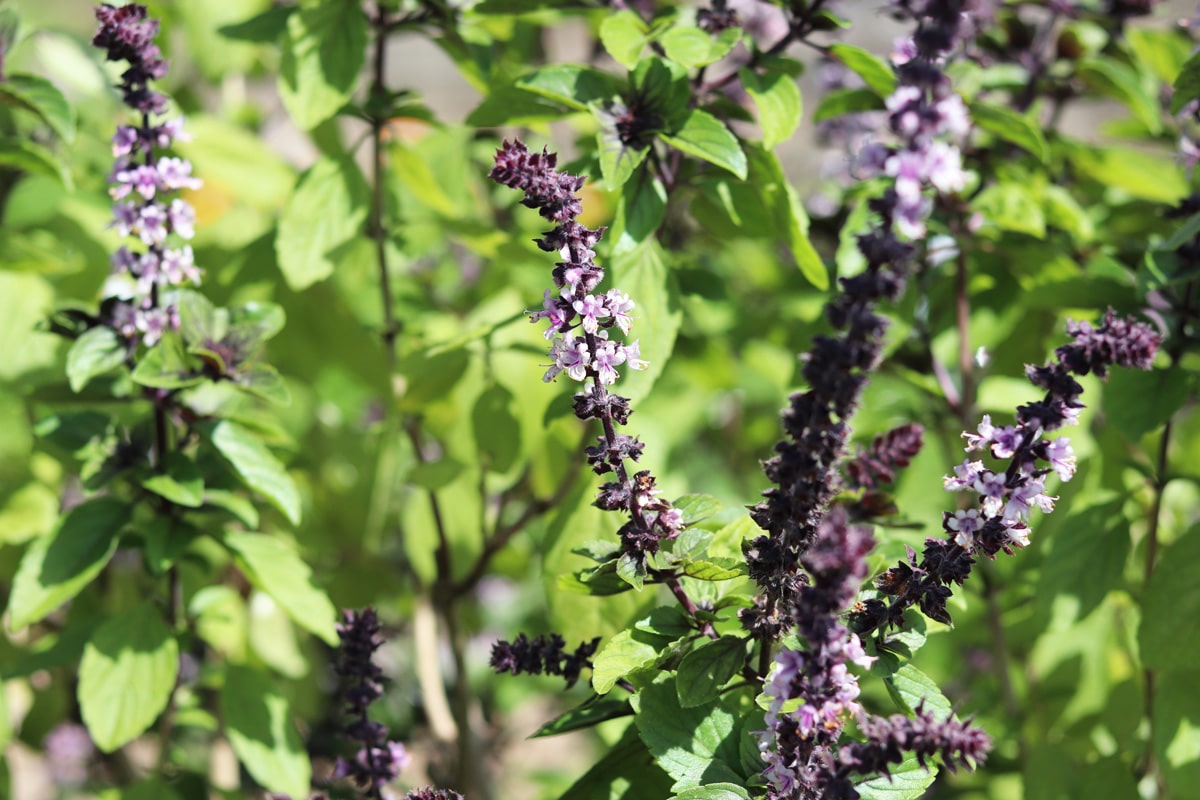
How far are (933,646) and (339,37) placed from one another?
1759mm

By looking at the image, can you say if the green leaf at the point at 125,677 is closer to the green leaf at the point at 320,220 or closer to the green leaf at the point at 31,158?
the green leaf at the point at 320,220

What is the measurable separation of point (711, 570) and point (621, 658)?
0.15 meters

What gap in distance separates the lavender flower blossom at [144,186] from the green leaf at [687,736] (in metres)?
0.91

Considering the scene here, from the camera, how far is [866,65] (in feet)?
5.57

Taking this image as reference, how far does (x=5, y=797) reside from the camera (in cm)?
225

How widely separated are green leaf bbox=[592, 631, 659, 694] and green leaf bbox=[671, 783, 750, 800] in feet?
0.45

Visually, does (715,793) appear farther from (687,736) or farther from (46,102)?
(46,102)

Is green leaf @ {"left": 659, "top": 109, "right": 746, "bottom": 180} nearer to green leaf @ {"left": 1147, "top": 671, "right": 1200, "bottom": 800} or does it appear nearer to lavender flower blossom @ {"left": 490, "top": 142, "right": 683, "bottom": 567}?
lavender flower blossom @ {"left": 490, "top": 142, "right": 683, "bottom": 567}

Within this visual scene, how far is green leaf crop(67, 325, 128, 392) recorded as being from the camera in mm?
1640

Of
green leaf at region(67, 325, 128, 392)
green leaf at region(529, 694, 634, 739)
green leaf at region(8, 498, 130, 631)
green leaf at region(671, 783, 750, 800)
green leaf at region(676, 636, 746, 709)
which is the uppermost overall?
green leaf at region(67, 325, 128, 392)

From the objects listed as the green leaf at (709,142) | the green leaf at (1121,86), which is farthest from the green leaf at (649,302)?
the green leaf at (1121,86)

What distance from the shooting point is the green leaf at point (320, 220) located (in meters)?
1.96

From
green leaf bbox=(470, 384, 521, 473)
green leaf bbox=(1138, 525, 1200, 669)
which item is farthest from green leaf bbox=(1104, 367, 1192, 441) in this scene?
green leaf bbox=(470, 384, 521, 473)

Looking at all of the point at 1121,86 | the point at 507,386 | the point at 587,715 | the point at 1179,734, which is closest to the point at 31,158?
the point at 507,386
